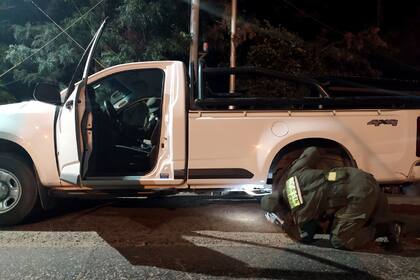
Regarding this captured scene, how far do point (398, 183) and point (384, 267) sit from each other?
140 cm

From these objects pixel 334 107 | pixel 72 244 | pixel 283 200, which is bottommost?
pixel 72 244

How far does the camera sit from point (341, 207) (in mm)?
4996

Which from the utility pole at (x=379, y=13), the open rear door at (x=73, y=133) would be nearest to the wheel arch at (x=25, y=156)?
the open rear door at (x=73, y=133)

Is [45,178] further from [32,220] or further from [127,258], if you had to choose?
[127,258]

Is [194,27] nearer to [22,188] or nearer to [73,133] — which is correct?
[73,133]

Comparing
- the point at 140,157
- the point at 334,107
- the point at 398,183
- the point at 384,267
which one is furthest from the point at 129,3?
the point at 384,267

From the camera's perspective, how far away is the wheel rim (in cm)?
583

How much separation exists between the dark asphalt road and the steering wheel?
104cm

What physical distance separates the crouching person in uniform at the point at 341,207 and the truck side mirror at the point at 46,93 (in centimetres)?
253

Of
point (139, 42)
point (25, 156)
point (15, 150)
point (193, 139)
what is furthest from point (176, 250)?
point (139, 42)

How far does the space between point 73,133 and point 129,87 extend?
3.82 feet

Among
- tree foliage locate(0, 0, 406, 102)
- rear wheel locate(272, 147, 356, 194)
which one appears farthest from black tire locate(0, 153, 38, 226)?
tree foliage locate(0, 0, 406, 102)

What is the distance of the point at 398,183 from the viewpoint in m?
5.77

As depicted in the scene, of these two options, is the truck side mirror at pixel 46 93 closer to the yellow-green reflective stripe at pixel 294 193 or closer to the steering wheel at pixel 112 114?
the steering wheel at pixel 112 114
